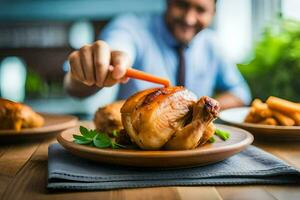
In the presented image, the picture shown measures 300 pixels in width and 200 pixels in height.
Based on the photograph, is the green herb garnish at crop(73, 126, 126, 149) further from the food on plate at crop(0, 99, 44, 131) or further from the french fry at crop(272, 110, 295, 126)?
the french fry at crop(272, 110, 295, 126)

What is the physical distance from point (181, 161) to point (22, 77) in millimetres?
3661

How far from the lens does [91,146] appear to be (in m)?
0.88

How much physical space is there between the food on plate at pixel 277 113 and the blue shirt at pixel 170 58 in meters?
1.58

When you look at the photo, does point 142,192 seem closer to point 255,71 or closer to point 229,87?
point 255,71

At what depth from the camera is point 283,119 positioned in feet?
4.07

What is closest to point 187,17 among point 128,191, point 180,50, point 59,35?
point 180,50

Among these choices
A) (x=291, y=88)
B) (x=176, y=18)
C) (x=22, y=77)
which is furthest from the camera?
(x=22, y=77)

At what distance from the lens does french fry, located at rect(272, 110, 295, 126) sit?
1.23 metres

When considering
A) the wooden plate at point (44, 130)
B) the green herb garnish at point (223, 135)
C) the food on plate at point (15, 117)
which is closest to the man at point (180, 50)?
the wooden plate at point (44, 130)

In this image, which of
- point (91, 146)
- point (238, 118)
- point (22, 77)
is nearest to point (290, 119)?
point (238, 118)

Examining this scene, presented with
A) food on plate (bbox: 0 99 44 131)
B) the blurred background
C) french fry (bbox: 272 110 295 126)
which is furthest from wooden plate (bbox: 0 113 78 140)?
the blurred background

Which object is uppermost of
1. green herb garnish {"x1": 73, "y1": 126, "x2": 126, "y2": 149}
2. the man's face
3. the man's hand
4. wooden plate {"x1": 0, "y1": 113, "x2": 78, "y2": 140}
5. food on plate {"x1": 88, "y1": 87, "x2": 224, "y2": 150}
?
the man's face

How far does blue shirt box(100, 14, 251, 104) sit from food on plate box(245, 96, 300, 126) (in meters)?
1.58

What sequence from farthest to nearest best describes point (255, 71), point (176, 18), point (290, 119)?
point (176, 18) < point (255, 71) < point (290, 119)
